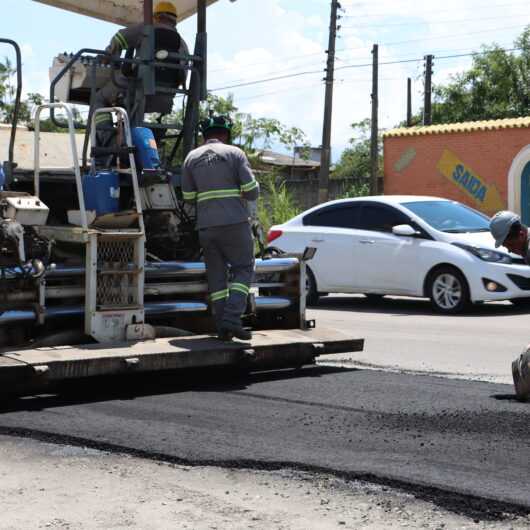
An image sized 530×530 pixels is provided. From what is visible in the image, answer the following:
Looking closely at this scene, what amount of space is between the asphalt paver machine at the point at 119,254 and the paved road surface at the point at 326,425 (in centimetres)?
30

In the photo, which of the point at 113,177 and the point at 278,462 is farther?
the point at 113,177

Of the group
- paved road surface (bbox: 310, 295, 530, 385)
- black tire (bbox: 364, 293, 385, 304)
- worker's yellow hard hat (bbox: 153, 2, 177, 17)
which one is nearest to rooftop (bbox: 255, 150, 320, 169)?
black tire (bbox: 364, 293, 385, 304)

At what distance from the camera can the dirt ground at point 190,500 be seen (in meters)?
5.18

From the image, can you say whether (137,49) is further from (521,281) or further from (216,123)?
(521,281)

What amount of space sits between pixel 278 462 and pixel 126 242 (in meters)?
2.94

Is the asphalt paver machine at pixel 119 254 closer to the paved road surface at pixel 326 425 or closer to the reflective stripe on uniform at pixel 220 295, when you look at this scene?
the reflective stripe on uniform at pixel 220 295

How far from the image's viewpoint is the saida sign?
2597cm

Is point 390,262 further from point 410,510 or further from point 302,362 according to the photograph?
point 410,510

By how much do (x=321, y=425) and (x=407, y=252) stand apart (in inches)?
342

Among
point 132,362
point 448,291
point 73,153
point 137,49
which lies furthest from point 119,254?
point 448,291

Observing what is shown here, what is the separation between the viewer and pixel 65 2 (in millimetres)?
9672

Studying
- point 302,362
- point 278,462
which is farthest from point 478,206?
point 278,462

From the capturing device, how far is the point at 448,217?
16000 mm

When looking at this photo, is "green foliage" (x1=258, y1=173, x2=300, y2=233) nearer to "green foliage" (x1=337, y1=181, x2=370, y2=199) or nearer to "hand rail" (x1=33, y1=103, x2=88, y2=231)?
"green foliage" (x1=337, y1=181, x2=370, y2=199)
